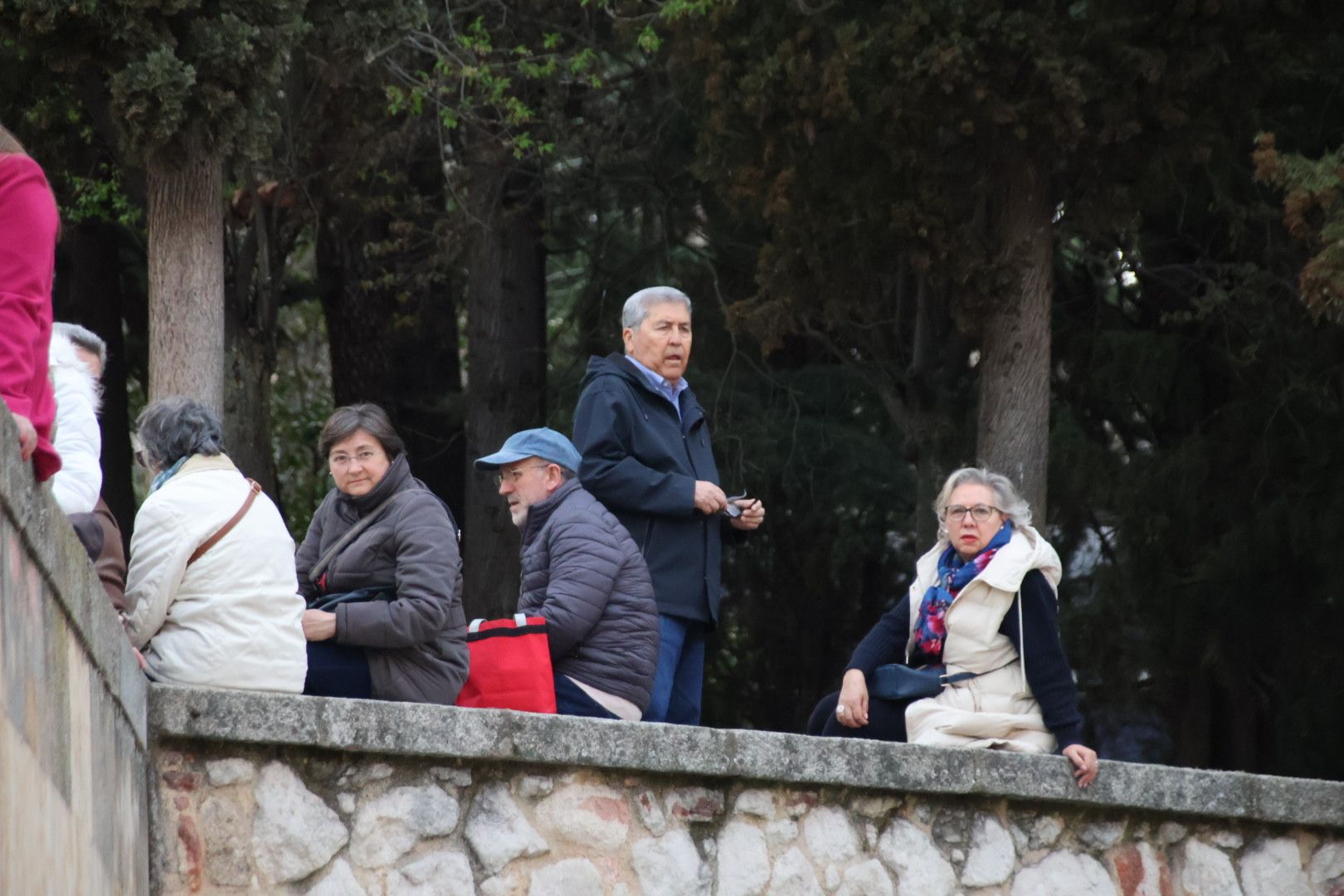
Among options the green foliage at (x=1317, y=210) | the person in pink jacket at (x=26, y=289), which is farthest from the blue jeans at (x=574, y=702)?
the green foliage at (x=1317, y=210)

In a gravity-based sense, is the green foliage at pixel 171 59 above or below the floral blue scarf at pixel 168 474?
above

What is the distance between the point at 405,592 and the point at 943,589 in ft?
5.61

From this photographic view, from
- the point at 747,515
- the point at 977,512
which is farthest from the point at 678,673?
the point at 977,512

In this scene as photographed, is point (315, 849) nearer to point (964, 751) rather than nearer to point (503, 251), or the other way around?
point (964, 751)

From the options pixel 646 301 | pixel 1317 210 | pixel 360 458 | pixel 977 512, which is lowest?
pixel 977 512

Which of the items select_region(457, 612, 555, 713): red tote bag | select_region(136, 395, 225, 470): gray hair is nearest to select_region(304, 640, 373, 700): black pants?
select_region(457, 612, 555, 713): red tote bag

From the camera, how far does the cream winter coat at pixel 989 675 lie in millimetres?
5629

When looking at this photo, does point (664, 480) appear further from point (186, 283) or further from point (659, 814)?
point (186, 283)

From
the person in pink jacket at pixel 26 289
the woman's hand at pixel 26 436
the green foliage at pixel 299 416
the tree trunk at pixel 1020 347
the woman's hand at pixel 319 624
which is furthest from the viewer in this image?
the green foliage at pixel 299 416

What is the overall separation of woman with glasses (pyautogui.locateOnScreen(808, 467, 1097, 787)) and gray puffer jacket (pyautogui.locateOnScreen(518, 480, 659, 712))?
0.75 metres

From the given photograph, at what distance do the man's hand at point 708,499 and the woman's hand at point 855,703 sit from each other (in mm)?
679

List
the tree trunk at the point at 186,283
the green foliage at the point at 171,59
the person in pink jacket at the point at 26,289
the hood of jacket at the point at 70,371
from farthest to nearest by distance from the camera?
the tree trunk at the point at 186,283 < the green foliage at the point at 171,59 < the hood of jacket at the point at 70,371 < the person in pink jacket at the point at 26,289

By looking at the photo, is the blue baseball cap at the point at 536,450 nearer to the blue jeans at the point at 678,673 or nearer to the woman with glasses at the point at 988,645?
the blue jeans at the point at 678,673

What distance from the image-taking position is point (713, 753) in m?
5.10
